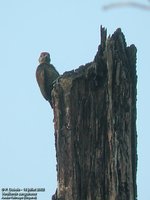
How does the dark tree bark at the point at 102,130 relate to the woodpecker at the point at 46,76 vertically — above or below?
below

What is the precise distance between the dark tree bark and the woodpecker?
156 inches

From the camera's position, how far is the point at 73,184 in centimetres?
1059

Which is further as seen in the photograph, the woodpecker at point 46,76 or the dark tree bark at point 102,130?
Result: the woodpecker at point 46,76

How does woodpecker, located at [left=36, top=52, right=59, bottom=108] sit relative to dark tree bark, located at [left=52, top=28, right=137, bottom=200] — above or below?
above

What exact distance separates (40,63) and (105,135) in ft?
22.6

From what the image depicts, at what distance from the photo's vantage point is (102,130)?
10461mm

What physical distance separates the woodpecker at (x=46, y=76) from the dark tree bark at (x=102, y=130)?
395 cm

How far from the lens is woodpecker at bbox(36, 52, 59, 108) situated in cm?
1512

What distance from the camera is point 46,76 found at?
622 inches

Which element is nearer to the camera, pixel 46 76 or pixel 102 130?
pixel 102 130

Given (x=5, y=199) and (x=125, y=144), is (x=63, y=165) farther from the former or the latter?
(x=5, y=199)

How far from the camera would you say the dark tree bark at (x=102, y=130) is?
10.2 metres

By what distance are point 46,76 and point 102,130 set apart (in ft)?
18.2

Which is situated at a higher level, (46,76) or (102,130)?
(46,76)
